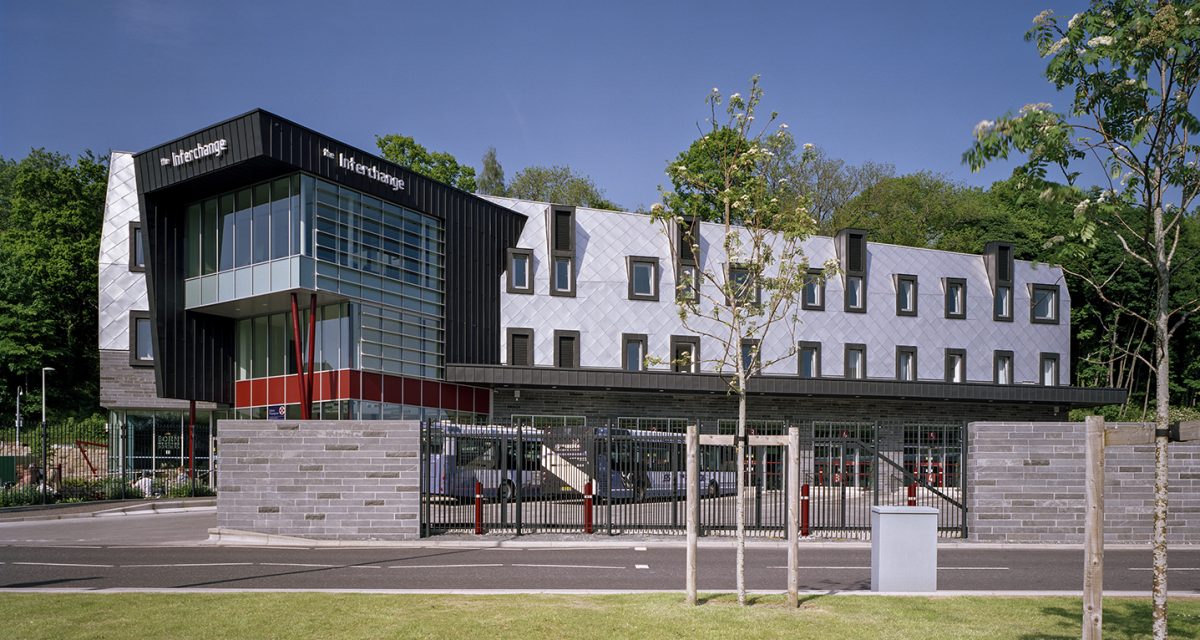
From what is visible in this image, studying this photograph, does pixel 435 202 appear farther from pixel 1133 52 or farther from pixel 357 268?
pixel 1133 52

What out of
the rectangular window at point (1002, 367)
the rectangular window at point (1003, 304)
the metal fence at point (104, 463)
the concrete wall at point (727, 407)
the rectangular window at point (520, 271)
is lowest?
the metal fence at point (104, 463)

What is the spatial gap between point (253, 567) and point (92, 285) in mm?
50210

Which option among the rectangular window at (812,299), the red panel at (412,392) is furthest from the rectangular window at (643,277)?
the red panel at (412,392)

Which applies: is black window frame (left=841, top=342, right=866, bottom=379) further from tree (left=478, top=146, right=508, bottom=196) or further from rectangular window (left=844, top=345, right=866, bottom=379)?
tree (left=478, top=146, right=508, bottom=196)

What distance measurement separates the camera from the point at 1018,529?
20.0 metres

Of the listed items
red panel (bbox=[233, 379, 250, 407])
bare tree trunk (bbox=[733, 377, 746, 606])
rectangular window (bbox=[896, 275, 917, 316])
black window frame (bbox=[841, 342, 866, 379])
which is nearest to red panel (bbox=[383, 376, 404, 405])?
red panel (bbox=[233, 379, 250, 407])

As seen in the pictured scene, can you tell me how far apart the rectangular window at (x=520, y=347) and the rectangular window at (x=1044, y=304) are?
2397cm

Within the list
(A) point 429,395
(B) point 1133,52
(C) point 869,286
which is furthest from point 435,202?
(B) point 1133,52

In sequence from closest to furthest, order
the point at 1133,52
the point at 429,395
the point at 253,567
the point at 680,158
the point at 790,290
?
the point at 1133,52 < the point at 790,290 < the point at 253,567 < the point at 429,395 < the point at 680,158

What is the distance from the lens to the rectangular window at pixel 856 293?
43.2 m

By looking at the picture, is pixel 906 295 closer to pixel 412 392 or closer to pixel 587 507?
pixel 412 392

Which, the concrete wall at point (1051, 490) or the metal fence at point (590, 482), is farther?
the metal fence at point (590, 482)

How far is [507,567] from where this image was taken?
1557cm

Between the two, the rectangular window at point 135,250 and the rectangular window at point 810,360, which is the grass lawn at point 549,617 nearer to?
the rectangular window at point 135,250
